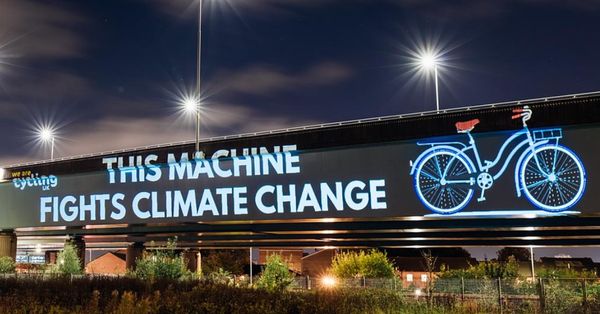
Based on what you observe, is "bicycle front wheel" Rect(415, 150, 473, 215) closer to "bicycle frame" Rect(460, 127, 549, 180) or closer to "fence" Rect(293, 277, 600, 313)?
"bicycle frame" Rect(460, 127, 549, 180)

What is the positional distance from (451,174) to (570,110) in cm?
601

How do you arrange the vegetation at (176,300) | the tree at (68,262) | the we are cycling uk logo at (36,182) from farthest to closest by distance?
1. the we are cycling uk logo at (36,182)
2. the tree at (68,262)
3. the vegetation at (176,300)

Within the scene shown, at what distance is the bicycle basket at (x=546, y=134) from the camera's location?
27.9 meters

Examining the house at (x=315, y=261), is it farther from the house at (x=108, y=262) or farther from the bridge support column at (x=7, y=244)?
the bridge support column at (x=7, y=244)

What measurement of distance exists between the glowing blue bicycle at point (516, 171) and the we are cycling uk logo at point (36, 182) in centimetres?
2497

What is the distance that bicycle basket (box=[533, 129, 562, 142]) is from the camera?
2792 cm

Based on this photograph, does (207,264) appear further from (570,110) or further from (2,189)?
(570,110)

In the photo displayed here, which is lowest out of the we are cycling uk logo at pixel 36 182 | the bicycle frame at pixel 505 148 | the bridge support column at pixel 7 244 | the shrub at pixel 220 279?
the shrub at pixel 220 279

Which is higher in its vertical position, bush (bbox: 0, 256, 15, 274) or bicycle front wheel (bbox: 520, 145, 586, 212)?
bicycle front wheel (bbox: 520, 145, 586, 212)

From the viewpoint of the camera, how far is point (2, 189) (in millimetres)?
44969

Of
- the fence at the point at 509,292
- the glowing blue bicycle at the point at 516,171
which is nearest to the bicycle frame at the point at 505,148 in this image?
the glowing blue bicycle at the point at 516,171

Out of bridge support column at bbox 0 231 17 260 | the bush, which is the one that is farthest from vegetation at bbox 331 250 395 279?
bridge support column at bbox 0 231 17 260

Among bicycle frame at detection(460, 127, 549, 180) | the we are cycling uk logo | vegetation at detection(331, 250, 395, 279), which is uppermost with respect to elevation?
the we are cycling uk logo

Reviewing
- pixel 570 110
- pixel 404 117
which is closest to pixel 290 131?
pixel 404 117
